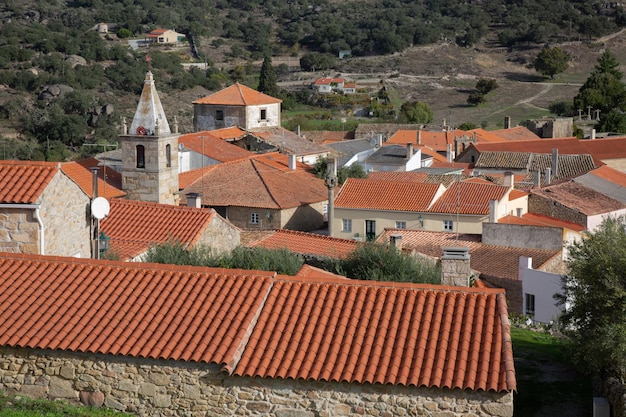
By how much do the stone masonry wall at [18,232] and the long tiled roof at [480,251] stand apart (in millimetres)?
11976

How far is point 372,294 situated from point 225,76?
3426 inches

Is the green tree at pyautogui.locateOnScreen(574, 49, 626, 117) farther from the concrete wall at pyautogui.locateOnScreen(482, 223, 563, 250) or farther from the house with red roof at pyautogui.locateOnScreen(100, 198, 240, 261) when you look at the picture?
the house with red roof at pyautogui.locateOnScreen(100, 198, 240, 261)

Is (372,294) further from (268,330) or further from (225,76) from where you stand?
(225,76)

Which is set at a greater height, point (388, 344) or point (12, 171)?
point (12, 171)

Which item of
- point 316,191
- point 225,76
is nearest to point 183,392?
point 316,191

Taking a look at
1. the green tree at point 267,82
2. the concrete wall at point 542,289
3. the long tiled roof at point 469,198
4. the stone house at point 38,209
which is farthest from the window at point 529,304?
the green tree at point 267,82

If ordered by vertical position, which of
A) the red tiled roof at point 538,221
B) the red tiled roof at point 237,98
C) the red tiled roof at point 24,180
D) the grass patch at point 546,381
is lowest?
the red tiled roof at point 538,221

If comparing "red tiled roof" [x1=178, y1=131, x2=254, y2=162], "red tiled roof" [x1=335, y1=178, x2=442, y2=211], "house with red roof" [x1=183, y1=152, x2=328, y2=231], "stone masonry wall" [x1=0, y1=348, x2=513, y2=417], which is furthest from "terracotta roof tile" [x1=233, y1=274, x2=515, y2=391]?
"red tiled roof" [x1=178, y1=131, x2=254, y2=162]

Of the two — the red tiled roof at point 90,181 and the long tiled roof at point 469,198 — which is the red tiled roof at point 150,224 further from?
the long tiled roof at point 469,198

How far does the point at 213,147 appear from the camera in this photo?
5091 cm

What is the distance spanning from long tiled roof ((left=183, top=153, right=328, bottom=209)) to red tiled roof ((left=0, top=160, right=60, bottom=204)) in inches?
912

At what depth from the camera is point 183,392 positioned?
12.4 meters

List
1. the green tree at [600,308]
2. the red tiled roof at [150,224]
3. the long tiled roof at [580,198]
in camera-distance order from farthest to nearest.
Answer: the long tiled roof at [580,198]
the red tiled roof at [150,224]
the green tree at [600,308]

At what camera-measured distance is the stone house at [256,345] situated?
1211 centimetres
